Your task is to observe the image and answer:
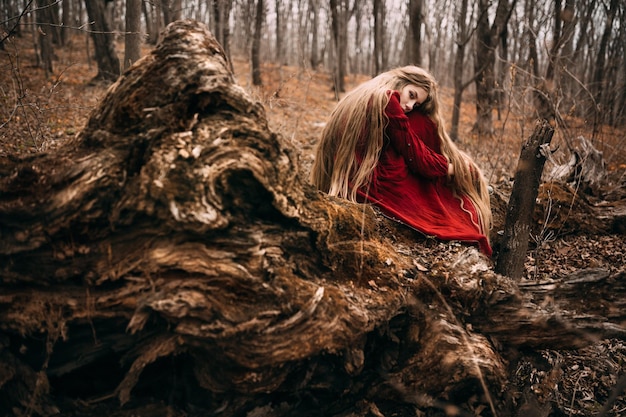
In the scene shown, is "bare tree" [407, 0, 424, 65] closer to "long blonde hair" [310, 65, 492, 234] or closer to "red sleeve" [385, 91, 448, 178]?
"long blonde hair" [310, 65, 492, 234]

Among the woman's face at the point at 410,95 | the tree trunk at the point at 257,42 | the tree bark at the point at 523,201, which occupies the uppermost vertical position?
the tree trunk at the point at 257,42

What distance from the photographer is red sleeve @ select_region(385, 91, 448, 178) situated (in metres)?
2.83

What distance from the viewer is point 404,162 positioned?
3027mm

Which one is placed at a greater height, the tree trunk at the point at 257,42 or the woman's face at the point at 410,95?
the tree trunk at the point at 257,42

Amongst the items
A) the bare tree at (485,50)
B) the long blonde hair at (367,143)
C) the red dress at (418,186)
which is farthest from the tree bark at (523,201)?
the bare tree at (485,50)

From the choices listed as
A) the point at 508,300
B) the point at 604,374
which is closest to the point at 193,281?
the point at 508,300

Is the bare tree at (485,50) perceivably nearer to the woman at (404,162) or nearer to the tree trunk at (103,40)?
the woman at (404,162)

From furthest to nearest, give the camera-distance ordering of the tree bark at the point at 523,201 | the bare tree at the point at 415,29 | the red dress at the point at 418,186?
the bare tree at the point at 415,29, the red dress at the point at 418,186, the tree bark at the point at 523,201

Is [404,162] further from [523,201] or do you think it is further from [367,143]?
[523,201]

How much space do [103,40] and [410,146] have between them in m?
9.47

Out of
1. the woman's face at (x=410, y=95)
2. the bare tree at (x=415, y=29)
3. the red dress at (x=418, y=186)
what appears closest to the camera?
the red dress at (x=418, y=186)

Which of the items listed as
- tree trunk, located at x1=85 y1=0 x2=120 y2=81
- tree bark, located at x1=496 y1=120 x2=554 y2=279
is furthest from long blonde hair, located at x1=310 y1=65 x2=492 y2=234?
tree trunk, located at x1=85 y1=0 x2=120 y2=81

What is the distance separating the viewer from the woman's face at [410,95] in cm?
310

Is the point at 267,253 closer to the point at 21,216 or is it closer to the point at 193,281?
the point at 193,281
